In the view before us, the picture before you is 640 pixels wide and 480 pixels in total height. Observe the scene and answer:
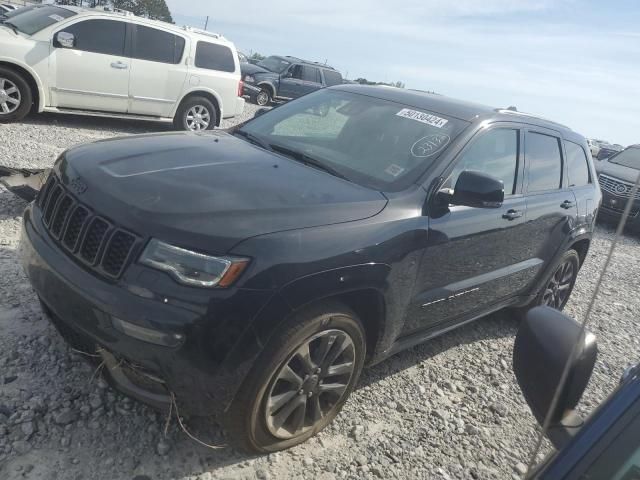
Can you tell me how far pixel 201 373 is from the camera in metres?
2.08

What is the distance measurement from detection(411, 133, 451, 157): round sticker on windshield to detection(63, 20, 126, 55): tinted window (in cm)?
669

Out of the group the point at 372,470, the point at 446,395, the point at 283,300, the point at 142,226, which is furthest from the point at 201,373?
the point at 446,395

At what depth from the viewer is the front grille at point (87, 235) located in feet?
7.09

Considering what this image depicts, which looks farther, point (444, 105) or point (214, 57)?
point (214, 57)

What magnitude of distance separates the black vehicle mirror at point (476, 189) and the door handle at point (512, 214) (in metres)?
0.62

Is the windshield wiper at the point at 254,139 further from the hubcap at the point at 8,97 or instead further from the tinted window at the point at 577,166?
the hubcap at the point at 8,97

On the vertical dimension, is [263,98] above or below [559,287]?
below

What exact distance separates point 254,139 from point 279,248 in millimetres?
1513

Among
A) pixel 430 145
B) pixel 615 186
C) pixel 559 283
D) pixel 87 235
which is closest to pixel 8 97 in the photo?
pixel 87 235

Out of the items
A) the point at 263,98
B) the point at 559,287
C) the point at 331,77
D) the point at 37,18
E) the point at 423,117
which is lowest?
the point at 263,98

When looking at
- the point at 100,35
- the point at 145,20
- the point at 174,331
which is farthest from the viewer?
the point at 145,20

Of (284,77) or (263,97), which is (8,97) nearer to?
(263,97)

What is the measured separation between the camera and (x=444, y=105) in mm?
3494

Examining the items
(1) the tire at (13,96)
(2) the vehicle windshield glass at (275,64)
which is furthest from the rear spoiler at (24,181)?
(2) the vehicle windshield glass at (275,64)
